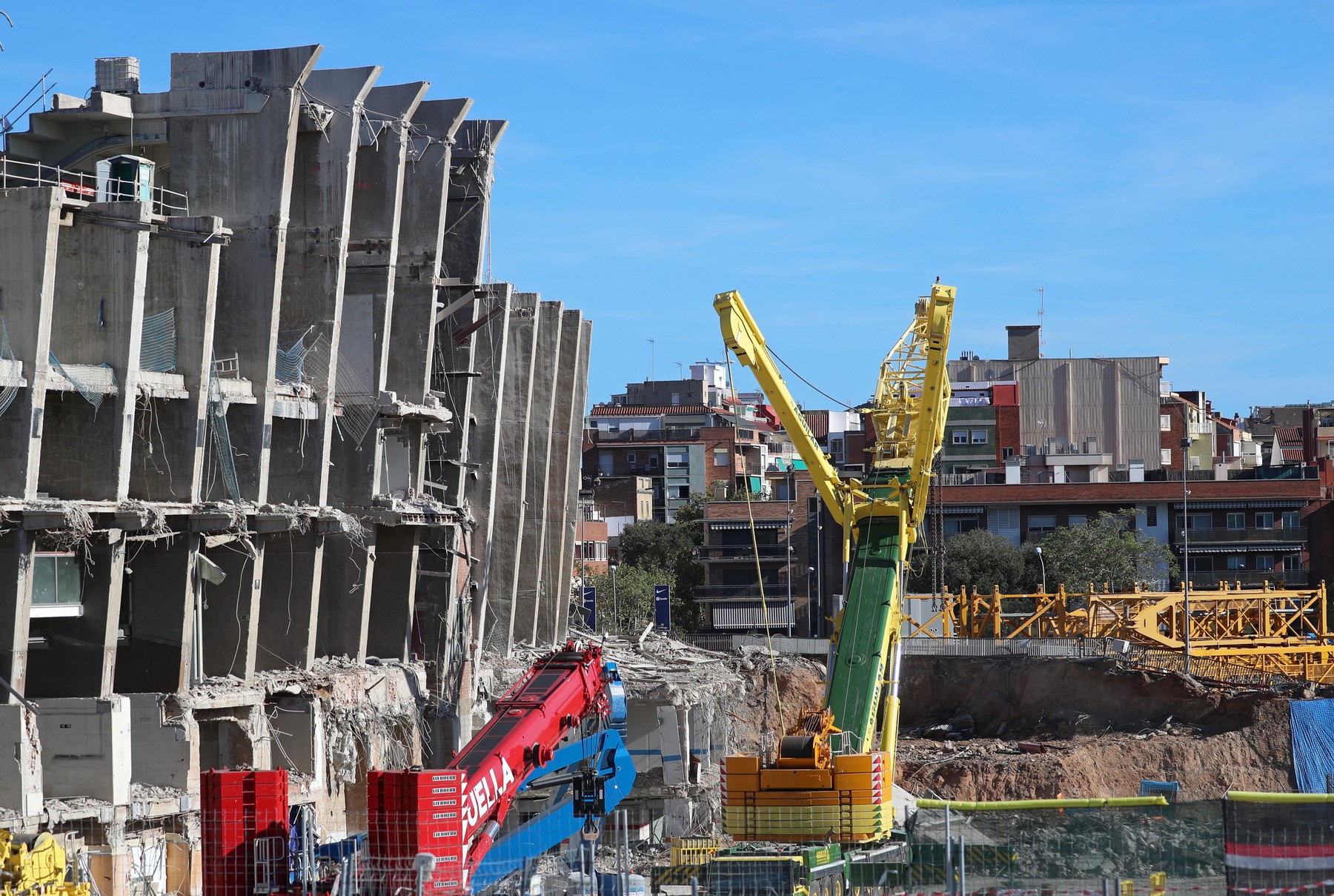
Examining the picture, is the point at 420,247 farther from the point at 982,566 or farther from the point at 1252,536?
the point at 1252,536

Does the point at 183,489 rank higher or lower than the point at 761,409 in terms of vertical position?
lower

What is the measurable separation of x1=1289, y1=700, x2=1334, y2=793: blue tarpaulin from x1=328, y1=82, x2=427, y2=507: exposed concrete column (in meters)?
29.0

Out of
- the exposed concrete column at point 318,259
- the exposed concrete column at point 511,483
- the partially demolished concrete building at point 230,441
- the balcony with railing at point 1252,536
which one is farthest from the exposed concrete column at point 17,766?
the balcony with railing at point 1252,536

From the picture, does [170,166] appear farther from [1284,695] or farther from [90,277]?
[1284,695]

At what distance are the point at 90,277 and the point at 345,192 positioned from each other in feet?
24.7

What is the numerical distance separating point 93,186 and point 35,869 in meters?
19.8

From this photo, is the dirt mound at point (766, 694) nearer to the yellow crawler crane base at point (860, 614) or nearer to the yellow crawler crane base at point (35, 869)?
the yellow crawler crane base at point (860, 614)

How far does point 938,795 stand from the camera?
5184 cm

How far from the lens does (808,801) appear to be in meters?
30.8

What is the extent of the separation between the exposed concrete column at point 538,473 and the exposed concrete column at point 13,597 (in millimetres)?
26979

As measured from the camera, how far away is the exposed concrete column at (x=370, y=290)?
3856cm

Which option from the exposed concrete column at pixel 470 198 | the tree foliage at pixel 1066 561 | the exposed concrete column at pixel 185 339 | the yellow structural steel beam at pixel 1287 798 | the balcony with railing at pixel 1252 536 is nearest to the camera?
the yellow structural steel beam at pixel 1287 798

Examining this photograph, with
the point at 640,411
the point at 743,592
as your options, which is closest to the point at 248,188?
the point at 743,592

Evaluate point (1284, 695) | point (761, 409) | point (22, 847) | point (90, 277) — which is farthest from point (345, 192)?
point (761, 409)
